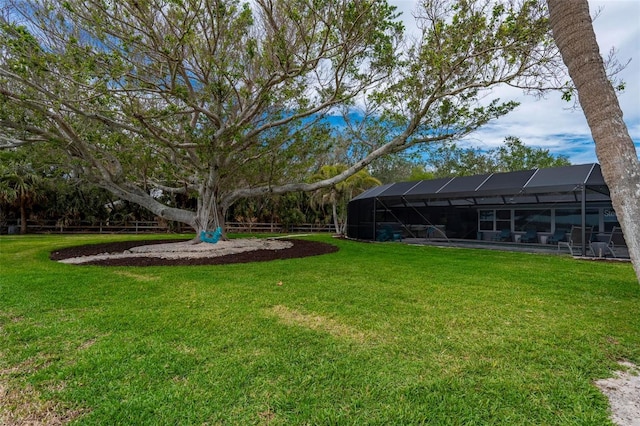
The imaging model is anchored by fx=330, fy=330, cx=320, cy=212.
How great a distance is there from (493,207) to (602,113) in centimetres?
1622

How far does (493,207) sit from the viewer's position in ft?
55.4

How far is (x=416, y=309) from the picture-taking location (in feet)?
14.5

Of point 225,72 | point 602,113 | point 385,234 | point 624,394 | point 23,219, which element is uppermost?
point 225,72

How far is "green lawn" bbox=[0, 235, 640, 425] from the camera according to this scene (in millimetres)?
2191

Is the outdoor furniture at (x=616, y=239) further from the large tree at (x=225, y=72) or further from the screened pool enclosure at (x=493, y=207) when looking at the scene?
the large tree at (x=225, y=72)

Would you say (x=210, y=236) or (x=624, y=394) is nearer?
(x=624, y=394)

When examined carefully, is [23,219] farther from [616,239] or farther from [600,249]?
[616,239]

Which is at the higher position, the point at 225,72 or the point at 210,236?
the point at 225,72

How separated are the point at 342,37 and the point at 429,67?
8.74ft

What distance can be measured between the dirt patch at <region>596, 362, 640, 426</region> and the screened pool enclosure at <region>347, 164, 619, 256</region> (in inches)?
370

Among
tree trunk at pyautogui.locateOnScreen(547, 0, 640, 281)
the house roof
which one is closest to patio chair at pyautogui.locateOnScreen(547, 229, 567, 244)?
the house roof

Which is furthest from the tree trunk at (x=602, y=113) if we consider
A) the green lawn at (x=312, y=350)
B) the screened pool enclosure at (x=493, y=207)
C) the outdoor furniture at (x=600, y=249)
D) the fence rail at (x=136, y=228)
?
the fence rail at (x=136, y=228)

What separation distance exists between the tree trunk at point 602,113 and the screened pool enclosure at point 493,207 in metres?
9.87

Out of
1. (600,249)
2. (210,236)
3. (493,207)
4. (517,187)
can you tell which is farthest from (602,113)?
(493,207)
